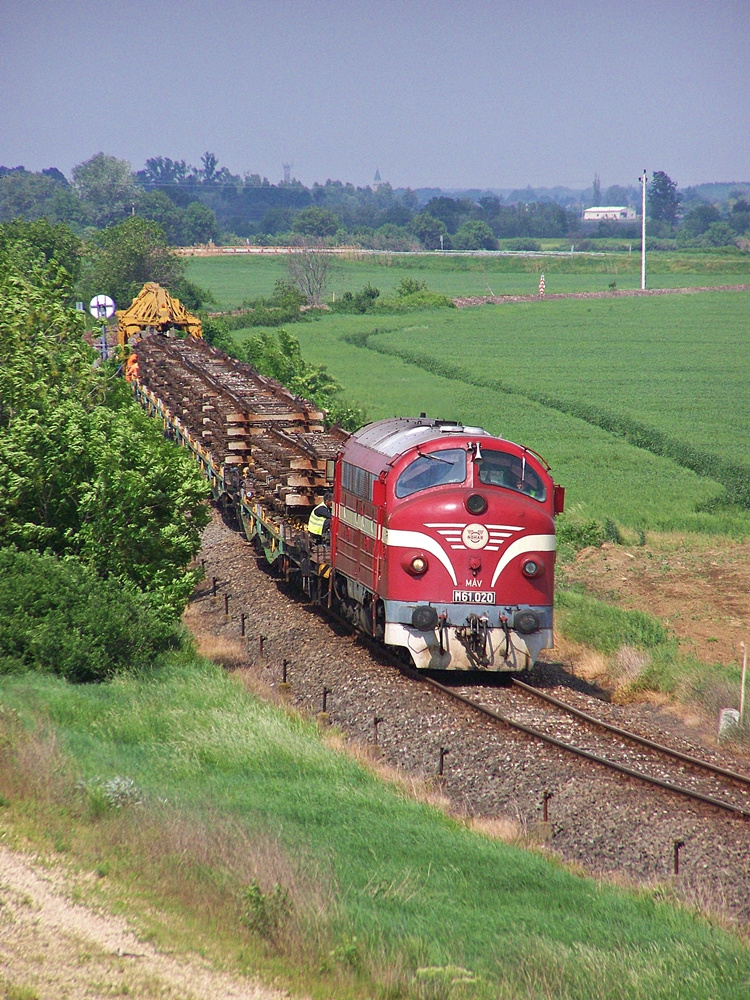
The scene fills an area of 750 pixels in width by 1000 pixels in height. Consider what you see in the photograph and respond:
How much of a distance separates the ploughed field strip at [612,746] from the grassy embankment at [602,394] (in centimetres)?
321

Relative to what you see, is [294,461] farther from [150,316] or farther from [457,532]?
[150,316]

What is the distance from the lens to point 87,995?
26.2ft

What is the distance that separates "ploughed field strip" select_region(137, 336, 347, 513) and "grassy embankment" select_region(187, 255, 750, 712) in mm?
5911

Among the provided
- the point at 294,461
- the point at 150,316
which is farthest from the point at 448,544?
A: the point at 150,316

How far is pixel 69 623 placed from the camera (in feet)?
57.1

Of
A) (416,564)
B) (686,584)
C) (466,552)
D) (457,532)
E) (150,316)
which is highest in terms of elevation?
(150,316)

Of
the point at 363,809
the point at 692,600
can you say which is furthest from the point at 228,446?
the point at 363,809

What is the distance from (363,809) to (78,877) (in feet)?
11.5

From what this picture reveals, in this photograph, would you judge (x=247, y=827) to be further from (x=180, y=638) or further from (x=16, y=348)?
(x=16, y=348)

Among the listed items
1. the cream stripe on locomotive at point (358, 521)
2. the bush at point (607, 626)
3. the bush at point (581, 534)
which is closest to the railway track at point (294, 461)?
the cream stripe on locomotive at point (358, 521)

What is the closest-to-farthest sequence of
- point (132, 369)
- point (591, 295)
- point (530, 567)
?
point (530, 567) → point (132, 369) → point (591, 295)

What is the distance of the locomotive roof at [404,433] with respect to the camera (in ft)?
57.3

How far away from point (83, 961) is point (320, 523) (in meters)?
13.7

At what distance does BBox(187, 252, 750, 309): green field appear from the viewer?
12300 centimetres
